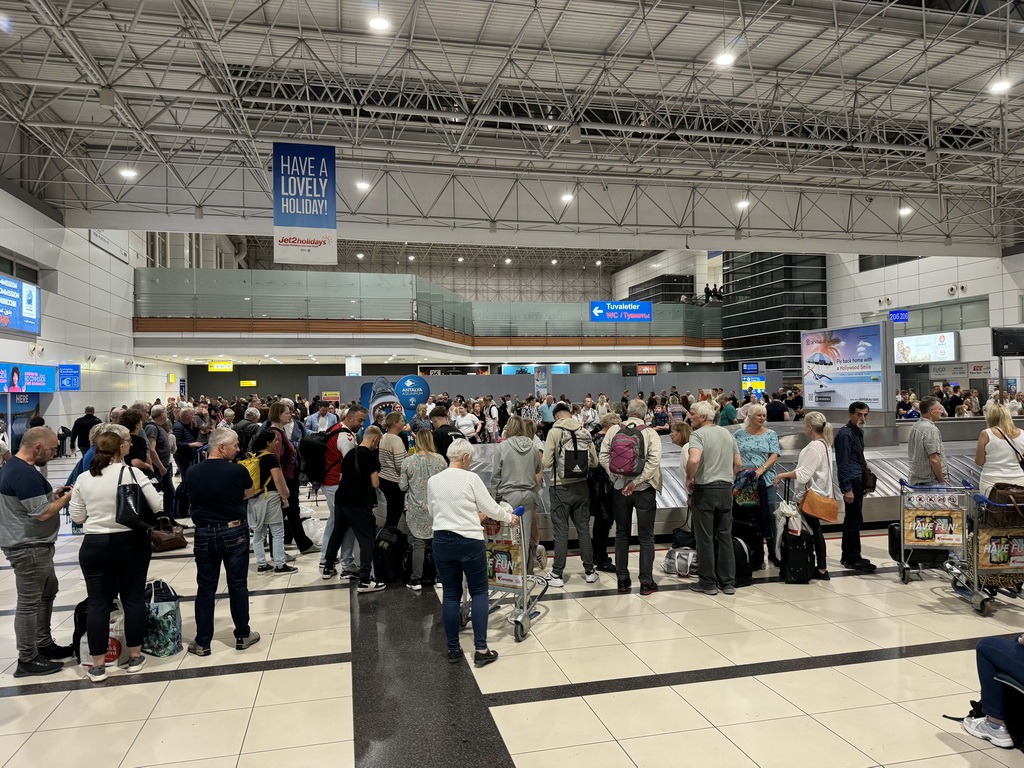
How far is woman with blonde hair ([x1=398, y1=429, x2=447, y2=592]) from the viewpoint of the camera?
17.5 ft

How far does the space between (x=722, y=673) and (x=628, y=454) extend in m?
1.99

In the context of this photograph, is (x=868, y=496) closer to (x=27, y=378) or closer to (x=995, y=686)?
(x=995, y=686)

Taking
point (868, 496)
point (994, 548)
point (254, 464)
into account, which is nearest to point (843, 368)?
point (868, 496)

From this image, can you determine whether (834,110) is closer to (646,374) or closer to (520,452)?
(520,452)

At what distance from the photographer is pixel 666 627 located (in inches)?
192

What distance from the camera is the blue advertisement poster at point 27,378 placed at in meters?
12.6

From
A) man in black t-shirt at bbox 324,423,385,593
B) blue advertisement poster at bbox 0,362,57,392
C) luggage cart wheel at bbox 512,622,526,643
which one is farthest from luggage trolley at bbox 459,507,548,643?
blue advertisement poster at bbox 0,362,57,392

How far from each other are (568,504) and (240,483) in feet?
9.62

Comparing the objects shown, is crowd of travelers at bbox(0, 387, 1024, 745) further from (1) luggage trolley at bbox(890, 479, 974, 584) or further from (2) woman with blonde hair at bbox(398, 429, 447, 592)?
(1) luggage trolley at bbox(890, 479, 974, 584)

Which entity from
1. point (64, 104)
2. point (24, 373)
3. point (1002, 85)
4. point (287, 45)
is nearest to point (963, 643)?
point (1002, 85)

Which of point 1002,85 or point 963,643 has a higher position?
point 1002,85

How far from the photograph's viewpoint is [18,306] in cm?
1321

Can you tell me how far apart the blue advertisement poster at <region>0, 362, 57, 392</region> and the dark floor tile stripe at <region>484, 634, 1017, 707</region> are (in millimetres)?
13356

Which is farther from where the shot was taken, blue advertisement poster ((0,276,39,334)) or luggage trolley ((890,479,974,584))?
blue advertisement poster ((0,276,39,334))
